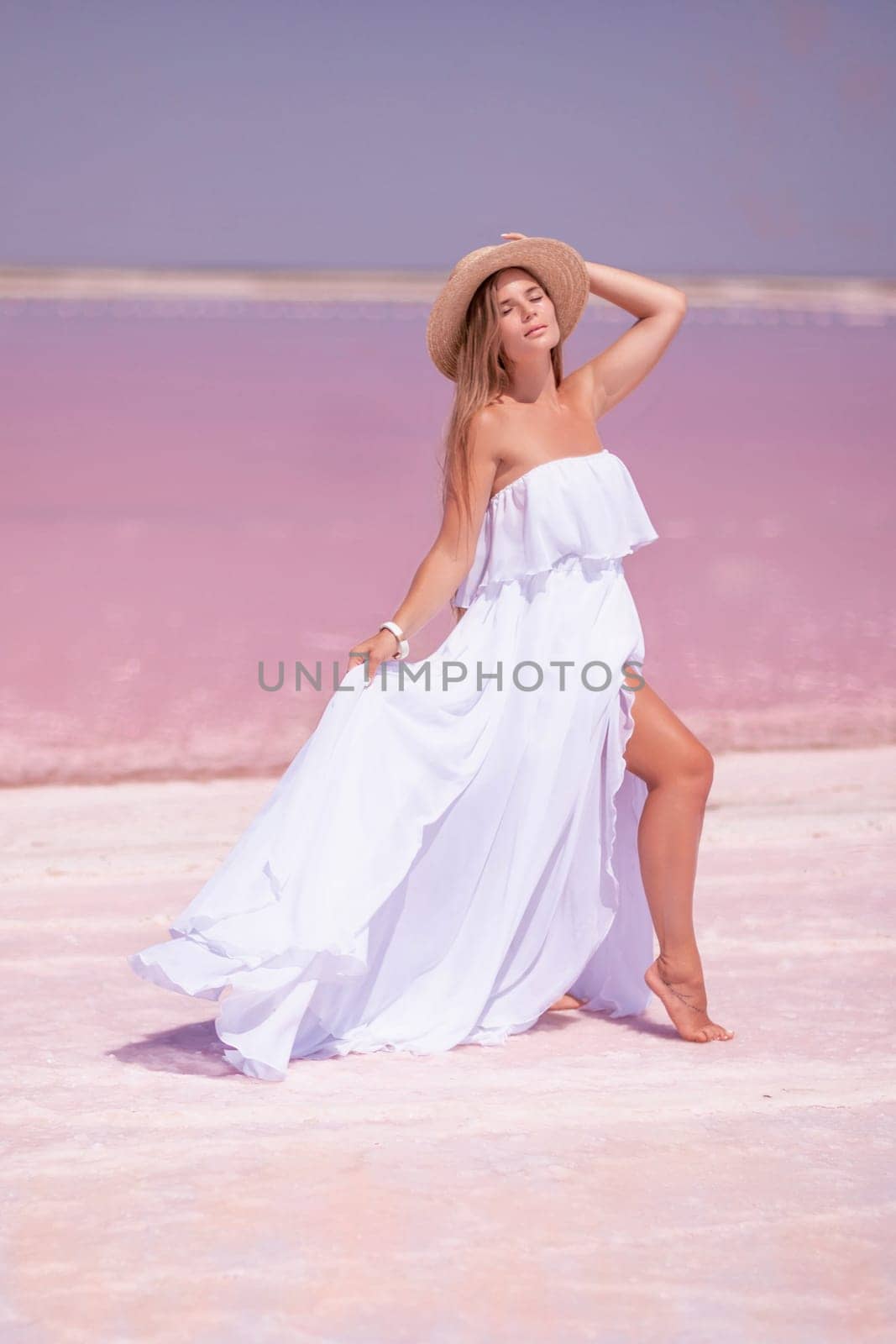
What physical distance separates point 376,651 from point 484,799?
0.34 metres

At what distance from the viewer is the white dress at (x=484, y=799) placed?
10.1ft

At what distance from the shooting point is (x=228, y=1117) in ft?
9.07

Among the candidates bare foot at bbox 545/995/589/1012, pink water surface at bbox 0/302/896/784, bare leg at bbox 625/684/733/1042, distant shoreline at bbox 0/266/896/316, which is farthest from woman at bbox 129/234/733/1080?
distant shoreline at bbox 0/266/896/316

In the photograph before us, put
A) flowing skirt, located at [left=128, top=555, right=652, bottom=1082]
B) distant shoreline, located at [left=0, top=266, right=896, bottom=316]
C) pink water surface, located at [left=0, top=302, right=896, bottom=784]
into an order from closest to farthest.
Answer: flowing skirt, located at [left=128, top=555, right=652, bottom=1082], pink water surface, located at [left=0, top=302, right=896, bottom=784], distant shoreline, located at [left=0, top=266, right=896, bottom=316]

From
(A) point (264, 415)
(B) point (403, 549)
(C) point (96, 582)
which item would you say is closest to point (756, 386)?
(A) point (264, 415)

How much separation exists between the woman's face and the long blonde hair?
13 mm

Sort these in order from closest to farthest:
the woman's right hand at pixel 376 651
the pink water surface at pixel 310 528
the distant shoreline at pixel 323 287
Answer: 1. the woman's right hand at pixel 376 651
2. the pink water surface at pixel 310 528
3. the distant shoreline at pixel 323 287

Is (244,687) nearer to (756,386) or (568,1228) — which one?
(568,1228)

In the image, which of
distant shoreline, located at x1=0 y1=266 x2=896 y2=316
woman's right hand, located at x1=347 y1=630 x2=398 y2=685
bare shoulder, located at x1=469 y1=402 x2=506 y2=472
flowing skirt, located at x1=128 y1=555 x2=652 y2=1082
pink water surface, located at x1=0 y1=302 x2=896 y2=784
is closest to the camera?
flowing skirt, located at x1=128 y1=555 x2=652 y2=1082

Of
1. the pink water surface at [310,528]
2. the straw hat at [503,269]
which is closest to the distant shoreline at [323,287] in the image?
the pink water surface at [310,528]

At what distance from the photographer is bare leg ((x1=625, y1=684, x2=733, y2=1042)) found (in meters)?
3.20

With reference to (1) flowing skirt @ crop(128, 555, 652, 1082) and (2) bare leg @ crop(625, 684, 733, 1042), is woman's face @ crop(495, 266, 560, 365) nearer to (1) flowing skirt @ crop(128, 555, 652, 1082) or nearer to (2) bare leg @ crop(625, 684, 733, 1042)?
(1) flowing skirt @ crop(128, 555, 652, 1082)

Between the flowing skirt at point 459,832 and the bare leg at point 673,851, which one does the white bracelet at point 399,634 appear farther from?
the bare leg at point 673,851

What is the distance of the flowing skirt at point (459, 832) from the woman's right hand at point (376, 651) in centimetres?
2
